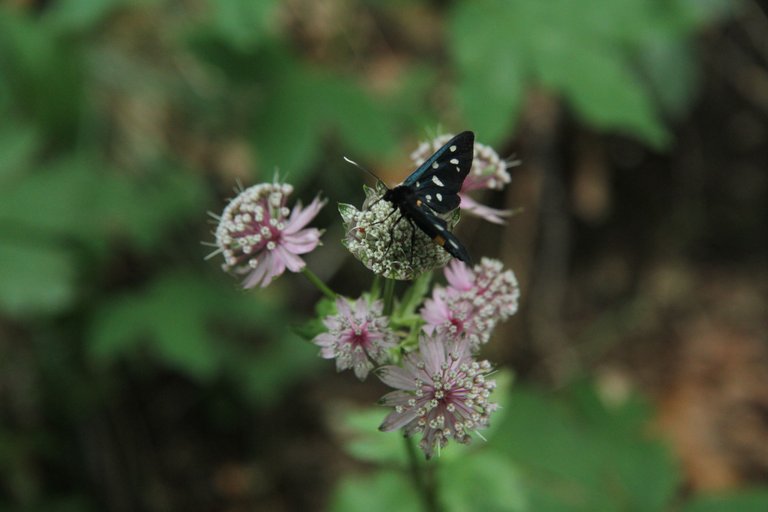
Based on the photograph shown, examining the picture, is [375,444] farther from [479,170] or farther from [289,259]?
[479,170]

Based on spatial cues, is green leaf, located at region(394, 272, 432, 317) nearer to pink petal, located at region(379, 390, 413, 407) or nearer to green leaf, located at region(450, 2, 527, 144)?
pink petal, located at region(379, 390, 413, 407)

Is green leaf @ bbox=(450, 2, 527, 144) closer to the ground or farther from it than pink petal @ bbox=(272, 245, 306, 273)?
farther from it

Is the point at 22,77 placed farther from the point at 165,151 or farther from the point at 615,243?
the point at 615,243

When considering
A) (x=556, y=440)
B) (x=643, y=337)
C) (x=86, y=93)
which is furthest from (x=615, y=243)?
(x=86, y=93)

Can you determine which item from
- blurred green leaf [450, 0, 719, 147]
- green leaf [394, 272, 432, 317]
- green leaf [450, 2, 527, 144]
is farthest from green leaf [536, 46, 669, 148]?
green leaf [394, 272, 432, 317]

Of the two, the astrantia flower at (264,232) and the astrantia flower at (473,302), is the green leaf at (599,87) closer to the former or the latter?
the astrantia flower at (473,302)

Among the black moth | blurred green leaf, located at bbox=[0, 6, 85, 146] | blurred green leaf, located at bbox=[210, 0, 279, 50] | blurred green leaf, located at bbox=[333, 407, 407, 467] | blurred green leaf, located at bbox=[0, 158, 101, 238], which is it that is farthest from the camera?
blurred green leaf, located at bbox=[0, 6, 85, 146]

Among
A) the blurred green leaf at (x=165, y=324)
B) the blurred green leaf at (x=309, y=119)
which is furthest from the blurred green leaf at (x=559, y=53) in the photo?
the blurred green leaf at (x=165, y=324)
